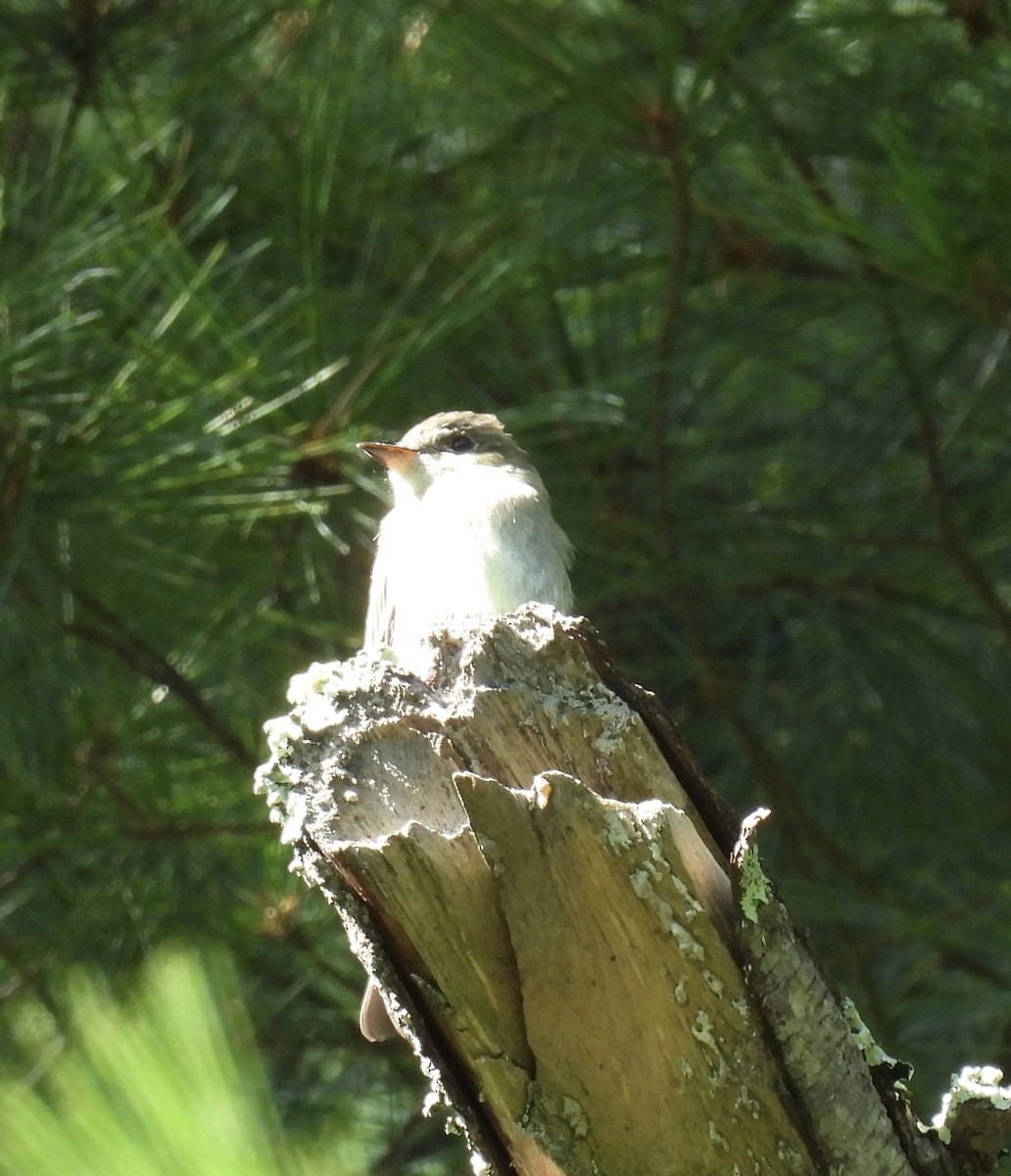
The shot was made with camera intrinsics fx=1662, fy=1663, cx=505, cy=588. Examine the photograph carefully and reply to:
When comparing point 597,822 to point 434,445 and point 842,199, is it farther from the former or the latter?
point 842,199

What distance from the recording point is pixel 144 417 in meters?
3.54

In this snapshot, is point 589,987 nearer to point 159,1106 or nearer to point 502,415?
point 159,1106

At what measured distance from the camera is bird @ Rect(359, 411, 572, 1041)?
3.62 meters

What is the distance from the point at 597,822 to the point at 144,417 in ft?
6.48

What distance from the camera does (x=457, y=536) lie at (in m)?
3.74

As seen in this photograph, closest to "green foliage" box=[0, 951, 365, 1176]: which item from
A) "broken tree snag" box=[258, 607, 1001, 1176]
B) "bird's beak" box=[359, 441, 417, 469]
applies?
"broken tree snag" box=[258, 607, 1001, 1176]

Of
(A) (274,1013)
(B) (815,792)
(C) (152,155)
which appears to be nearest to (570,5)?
(C) (152,155)

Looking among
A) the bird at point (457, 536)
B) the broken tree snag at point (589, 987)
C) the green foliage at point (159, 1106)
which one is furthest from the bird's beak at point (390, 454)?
the green foliage at point (159, 1106)

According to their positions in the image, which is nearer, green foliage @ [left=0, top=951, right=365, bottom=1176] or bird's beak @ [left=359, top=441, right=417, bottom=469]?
green foliage @ [left=0, top=951, right=365, bottom=1176]

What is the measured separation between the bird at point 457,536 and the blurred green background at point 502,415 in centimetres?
11

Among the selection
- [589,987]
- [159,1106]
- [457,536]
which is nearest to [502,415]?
[457,536]

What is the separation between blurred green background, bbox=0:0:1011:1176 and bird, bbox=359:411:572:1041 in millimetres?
112

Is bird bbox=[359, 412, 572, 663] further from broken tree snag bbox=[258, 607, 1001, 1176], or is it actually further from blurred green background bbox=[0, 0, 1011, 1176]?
broken tree snag bbox=[258, 607, 1001, 1176]

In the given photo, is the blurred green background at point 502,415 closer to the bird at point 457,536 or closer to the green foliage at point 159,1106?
the bird at point 457,536
